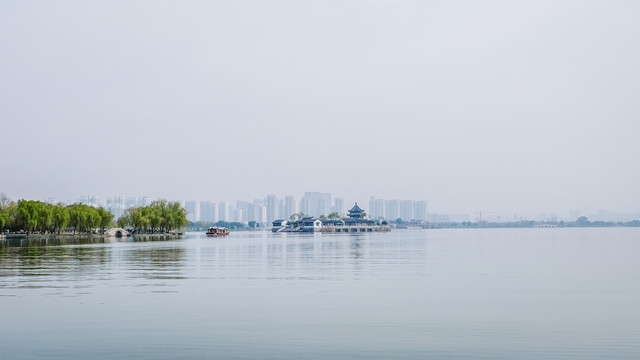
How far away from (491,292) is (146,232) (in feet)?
312

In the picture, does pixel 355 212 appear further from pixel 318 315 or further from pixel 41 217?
pixel 318 315

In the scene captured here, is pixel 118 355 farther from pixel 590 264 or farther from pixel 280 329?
pixel 590 264

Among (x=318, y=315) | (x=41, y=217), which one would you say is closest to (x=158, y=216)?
(x=41, y=217)

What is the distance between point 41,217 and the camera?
71875 millimetres

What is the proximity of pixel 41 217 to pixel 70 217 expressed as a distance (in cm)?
864

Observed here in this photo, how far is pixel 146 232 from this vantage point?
106 metres

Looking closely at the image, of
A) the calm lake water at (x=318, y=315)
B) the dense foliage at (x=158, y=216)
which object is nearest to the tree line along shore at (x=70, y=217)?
the dense foliage at (x=158, y=216)

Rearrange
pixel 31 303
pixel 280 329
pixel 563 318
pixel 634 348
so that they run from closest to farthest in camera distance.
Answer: pixel 634 348 < pixel 280 329 < pixel 563 318 < pixel 31 303

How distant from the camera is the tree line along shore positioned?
71.2 meters

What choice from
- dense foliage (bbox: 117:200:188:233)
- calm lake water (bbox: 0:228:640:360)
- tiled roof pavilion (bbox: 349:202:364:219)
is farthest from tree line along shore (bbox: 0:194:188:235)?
tiled roof pavilion (bbox: 349:202:364:219)

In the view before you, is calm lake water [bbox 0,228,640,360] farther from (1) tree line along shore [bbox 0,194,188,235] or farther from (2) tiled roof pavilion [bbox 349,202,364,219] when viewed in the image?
(2) tiled roof pavilion [bbox 349,202,364,219]

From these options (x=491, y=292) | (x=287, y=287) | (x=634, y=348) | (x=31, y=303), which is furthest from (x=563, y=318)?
(x=31, y=303)

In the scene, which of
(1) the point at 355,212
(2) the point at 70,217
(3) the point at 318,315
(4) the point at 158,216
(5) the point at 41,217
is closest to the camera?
(3) the point at 318,315

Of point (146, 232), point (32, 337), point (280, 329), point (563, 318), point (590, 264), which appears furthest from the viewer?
point (146, 232)
